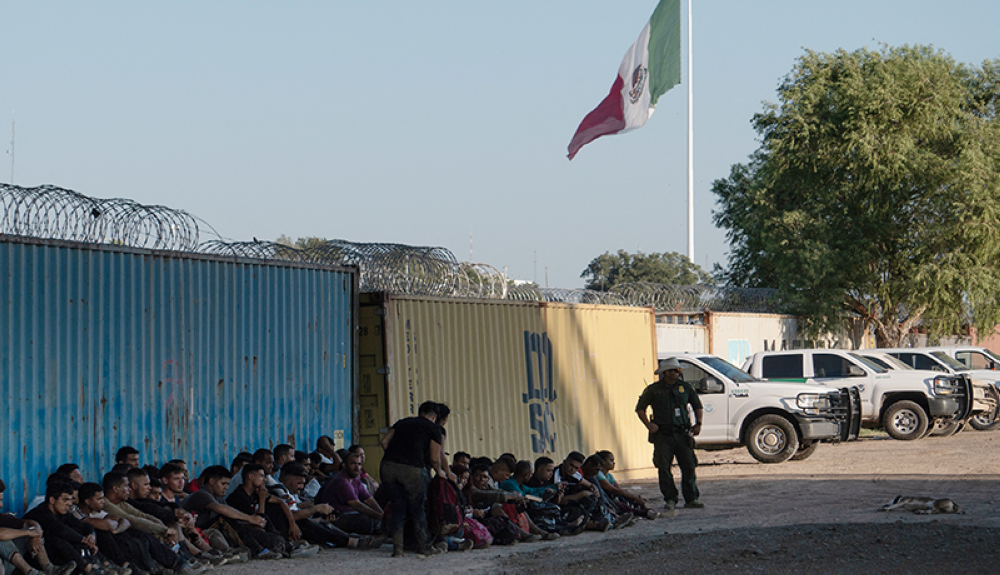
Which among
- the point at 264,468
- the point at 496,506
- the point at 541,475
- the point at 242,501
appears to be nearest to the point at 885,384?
the point at 541,475

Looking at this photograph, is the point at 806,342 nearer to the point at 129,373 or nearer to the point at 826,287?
the point at 826,287

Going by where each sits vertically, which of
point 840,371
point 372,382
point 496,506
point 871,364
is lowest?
point 496,506

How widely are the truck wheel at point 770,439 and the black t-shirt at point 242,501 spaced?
9.94 m

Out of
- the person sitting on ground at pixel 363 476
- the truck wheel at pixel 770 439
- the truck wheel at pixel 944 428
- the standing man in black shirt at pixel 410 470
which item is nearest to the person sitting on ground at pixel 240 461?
the person sitting on ground at pixel 363 476

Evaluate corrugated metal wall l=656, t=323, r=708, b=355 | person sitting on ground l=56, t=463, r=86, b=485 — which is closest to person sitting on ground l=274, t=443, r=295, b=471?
person sitting on ground l=56, t=463, r=86, b=485

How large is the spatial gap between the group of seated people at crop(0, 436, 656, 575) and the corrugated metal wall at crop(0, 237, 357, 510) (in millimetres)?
339

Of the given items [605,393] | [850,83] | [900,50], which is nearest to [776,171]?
[850,83]

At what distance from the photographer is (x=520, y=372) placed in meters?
14.3

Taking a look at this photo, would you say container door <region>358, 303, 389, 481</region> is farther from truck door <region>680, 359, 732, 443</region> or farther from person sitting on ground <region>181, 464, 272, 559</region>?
truck door <region>680, 359, 732, 443</region>

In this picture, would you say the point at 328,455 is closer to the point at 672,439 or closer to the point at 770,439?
the point at 672,439

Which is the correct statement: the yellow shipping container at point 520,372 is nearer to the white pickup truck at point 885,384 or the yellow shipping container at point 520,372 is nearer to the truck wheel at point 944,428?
the white pickup truck at point 885,384

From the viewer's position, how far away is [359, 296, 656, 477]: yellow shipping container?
1256cm

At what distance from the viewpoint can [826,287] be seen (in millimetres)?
31062

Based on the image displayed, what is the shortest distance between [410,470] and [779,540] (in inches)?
125
